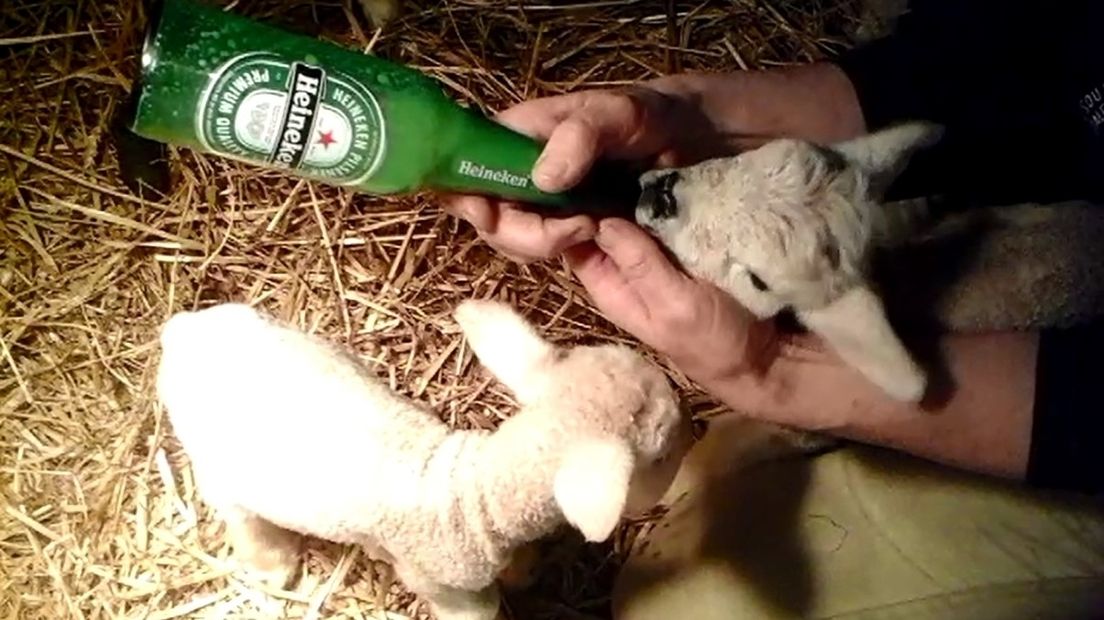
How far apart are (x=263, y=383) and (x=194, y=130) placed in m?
0.56

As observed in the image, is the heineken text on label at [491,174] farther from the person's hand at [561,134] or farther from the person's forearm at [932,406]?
the person's forearm at [932,406]

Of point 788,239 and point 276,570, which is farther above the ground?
point 788,239

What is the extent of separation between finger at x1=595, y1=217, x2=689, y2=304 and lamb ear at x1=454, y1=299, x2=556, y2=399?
0.62 feet

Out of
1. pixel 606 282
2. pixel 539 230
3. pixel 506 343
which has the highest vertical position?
pixel 539 230

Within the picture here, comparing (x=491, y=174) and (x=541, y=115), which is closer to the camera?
(x=491, y=174)

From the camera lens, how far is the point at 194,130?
1545 mm

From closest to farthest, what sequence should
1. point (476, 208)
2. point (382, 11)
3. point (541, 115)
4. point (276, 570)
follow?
point (476, 208)
point (541, 115)
point (276, 570)
point (382, 11)

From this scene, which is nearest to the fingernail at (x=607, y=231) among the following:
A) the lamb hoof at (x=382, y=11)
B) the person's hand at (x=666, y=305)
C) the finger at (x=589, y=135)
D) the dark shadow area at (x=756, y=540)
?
the person's hand at (x=666, y=305)

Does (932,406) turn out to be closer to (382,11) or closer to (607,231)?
(607,231)

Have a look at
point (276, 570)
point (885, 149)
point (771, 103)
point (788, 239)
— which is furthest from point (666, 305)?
point (276, 570)

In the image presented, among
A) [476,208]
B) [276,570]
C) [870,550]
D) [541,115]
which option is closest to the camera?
[476,208]

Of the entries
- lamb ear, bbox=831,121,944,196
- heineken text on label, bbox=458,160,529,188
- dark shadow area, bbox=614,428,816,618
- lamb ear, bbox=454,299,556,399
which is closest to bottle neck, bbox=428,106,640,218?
heineken text on label, bbox=458,160,529,188

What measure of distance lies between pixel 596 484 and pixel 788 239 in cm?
46

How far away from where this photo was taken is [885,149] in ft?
6.64
